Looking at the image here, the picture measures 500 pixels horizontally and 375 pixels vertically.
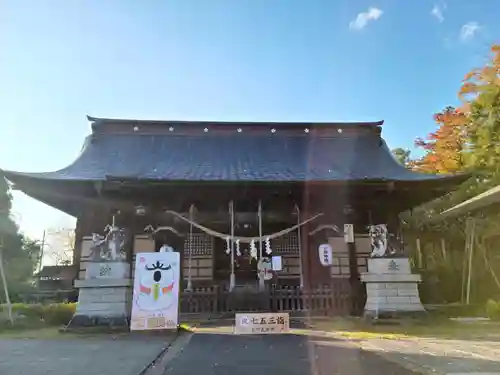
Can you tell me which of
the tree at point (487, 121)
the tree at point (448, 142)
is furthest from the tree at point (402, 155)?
the tree at point (487, 121)

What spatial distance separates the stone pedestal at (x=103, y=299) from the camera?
8398 mm

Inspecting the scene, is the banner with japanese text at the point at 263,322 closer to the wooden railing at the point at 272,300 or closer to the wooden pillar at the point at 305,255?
the wooden railing at the point at 272,300

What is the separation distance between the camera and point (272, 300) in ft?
33.1

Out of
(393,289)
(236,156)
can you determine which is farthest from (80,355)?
(236,156)

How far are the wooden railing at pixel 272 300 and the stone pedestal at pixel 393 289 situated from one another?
3.38ft

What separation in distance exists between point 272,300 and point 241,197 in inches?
114

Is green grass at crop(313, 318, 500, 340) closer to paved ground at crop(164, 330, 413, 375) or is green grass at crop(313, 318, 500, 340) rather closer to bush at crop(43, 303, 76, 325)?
paved ground at crop(164, 330, 413, 375)

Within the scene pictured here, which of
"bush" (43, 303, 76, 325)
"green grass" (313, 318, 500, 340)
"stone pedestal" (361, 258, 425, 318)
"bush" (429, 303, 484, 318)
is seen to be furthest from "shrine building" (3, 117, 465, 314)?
"bush" (429, 303, 484, 318)

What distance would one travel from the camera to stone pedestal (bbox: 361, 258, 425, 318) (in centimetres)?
903

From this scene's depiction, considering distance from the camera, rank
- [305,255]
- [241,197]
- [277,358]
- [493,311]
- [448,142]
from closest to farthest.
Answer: [277,358]
[493,311]
[241,197]
[305,255]
[448,142]

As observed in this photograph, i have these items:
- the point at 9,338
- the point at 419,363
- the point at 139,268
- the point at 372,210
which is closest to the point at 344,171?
the point at 372,210

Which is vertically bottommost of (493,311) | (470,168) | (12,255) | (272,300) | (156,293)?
(493,311)

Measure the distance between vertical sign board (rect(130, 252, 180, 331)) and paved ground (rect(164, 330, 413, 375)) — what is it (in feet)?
3.02

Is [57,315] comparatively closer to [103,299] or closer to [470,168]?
[103,299]
